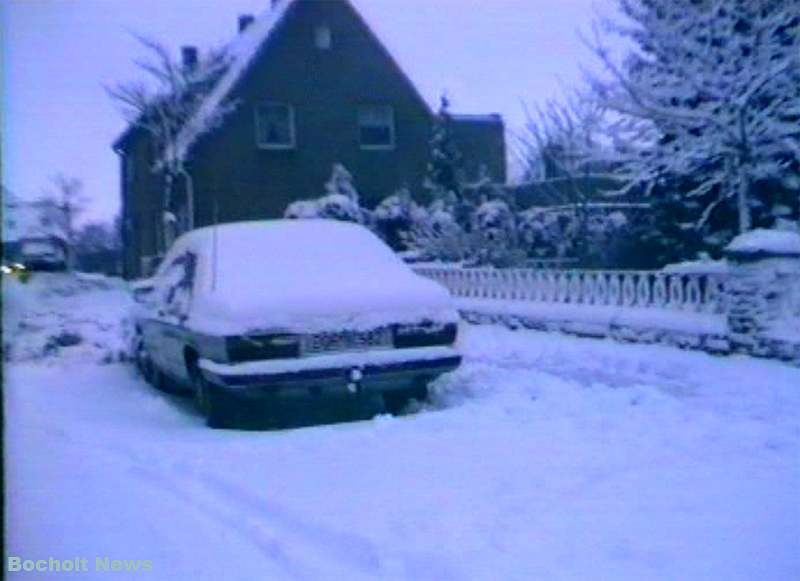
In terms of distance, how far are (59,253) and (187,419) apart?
1843mm

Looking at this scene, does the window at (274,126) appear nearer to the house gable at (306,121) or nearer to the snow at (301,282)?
the house gable at (306,121)

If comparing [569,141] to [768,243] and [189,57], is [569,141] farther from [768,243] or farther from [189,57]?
[189,57]

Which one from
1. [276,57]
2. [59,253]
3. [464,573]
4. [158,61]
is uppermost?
[276,57]

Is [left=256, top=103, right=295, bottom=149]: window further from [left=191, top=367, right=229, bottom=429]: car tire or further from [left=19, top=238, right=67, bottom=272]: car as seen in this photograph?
[left=19, top=238, right=67, bottom=272]: car

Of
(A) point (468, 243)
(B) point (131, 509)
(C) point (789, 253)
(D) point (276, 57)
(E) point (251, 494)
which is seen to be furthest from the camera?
(A) point (468, 243)

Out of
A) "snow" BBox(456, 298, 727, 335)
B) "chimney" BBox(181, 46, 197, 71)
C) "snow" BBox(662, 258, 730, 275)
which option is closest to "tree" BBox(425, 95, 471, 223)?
"chimney" BBox(181, 46, 197, 71)

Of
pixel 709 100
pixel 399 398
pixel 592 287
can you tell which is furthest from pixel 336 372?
pixel 709 100

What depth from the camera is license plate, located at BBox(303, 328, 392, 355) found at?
3754 millimetres

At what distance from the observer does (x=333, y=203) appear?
448 cm

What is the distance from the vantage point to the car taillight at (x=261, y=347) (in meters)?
3.65

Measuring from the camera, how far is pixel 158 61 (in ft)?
8.95

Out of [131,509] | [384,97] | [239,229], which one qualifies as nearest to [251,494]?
[131,509]

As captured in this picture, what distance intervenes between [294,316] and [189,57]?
4.07 feet

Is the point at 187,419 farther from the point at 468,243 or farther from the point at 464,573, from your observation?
the point at 468,243
